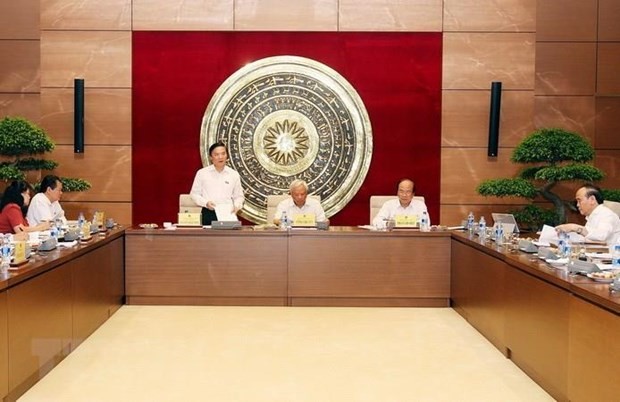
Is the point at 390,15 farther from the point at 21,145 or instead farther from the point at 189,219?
the point at 21,145

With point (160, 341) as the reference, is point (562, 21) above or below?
above

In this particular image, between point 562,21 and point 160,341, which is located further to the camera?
point 562,21

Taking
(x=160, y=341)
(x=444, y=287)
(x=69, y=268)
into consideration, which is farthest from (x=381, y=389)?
(x=444, y=287)

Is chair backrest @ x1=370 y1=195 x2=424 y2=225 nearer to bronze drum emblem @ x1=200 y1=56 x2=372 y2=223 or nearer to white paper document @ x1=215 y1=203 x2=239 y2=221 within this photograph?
bronze drum emblem @ x1=200 y1=56 x2=372 y2=223

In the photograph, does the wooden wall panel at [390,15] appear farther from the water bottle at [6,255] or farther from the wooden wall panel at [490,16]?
the water bottle at [6,255]

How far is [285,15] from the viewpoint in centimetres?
688

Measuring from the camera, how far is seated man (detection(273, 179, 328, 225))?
573 centimetres

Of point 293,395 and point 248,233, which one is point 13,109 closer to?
point 248,233

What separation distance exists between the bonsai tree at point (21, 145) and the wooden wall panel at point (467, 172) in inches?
133

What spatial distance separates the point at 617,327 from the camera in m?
2.60

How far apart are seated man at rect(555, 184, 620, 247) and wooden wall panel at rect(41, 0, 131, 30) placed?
4.41 meters

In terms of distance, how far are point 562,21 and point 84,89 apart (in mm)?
4533

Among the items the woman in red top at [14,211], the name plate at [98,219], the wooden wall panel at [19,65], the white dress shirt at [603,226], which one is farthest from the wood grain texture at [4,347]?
the wooden wall panel at [19,65]

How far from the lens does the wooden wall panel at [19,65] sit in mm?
6832
